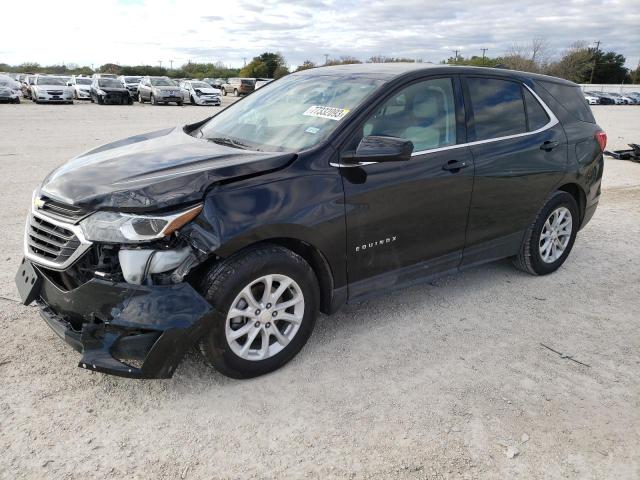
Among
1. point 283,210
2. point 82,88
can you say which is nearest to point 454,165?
point 283,210

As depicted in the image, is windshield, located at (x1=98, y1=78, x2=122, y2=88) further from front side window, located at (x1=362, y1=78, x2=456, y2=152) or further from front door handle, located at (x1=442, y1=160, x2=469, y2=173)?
front door handle, located at (x1=442, y1=160, x2=469, y2=173)

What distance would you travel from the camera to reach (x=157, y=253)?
2.76 metres

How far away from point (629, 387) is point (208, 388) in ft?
8.37

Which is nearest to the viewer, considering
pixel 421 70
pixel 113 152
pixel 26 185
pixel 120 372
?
pixel 120 372

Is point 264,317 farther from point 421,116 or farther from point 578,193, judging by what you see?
point 578,193

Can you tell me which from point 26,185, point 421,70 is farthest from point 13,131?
point 421,70

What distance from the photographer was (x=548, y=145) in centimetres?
461

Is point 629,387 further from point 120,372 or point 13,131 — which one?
point 13,131

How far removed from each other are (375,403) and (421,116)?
2014 mm

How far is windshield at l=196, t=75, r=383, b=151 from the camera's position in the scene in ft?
11.5

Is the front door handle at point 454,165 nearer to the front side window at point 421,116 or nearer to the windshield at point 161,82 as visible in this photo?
the front side window at point 421,116

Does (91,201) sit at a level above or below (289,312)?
above

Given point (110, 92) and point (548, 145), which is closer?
point (548, 145)

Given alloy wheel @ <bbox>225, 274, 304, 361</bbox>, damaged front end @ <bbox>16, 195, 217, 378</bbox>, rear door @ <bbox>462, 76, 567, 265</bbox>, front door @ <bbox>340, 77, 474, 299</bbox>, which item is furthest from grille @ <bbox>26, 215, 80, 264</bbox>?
rear door @ <bbox>462, 76, 567, 265</bbox>
